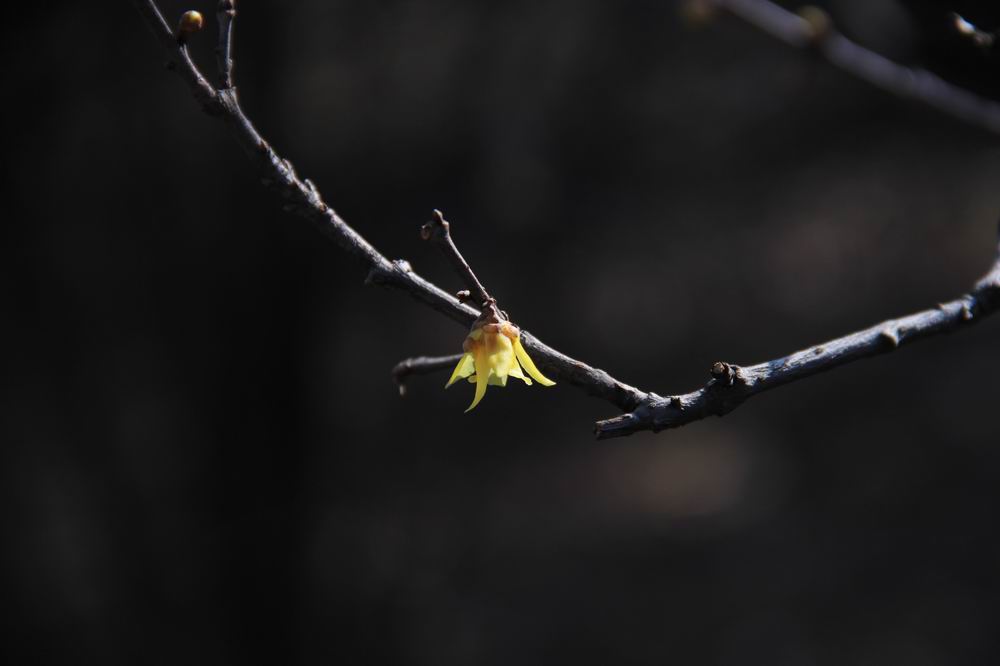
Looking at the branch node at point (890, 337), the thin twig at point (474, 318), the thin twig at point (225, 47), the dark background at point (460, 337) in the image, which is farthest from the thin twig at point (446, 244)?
the dark background at point (460, 337)

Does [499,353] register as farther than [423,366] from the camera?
No

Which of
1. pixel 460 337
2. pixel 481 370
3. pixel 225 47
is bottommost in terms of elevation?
pixel 481 370

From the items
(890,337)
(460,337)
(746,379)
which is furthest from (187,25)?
(460,337)

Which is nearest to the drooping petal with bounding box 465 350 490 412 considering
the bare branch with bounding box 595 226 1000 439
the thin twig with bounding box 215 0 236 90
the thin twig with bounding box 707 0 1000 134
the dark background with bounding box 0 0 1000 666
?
the bare branch with bounding box 595 226 1000 439

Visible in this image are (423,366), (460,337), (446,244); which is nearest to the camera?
(446,244)

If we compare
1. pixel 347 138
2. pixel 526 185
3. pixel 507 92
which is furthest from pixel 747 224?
pixel 347 138

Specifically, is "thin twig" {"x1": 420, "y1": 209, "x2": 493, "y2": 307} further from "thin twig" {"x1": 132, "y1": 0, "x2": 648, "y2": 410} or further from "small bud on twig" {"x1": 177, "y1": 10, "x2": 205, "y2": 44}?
"small bud on twig" {"x1": 177, "y1": 10, "x2": 205, "y2": 44}

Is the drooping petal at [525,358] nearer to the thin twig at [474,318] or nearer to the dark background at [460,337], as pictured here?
the thin twig at [474,318]

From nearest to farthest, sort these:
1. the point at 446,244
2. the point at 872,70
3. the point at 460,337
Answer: the point at 446,244 < the point at 872,70 < the point at 460,337

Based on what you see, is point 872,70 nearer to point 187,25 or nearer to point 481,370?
point 481,370
